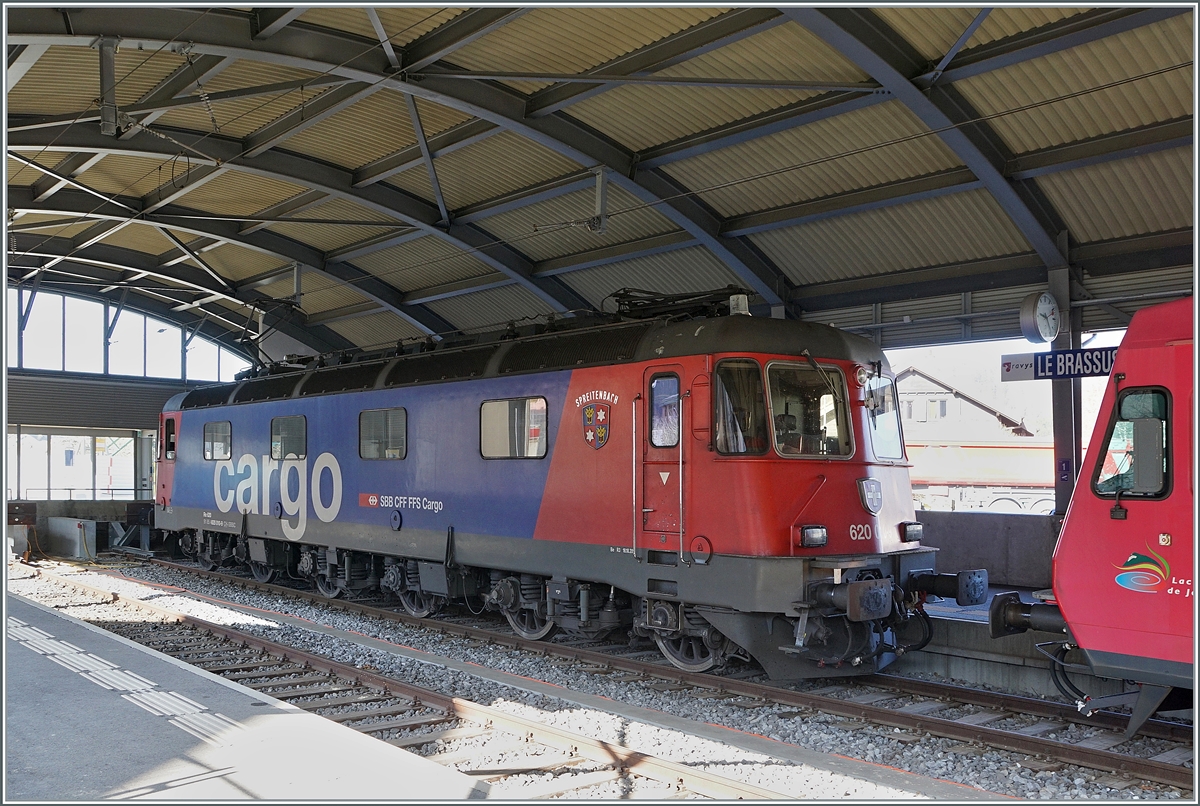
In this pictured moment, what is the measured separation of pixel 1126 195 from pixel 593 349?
8006 millimetres

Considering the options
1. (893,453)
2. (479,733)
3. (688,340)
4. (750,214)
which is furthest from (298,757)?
(750,214)

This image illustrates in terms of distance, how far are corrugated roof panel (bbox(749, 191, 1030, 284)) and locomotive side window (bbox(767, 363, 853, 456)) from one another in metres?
6.44

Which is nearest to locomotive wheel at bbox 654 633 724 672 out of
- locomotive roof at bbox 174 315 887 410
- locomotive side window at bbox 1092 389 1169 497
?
locomotive roof at bbox 174 315 887 410

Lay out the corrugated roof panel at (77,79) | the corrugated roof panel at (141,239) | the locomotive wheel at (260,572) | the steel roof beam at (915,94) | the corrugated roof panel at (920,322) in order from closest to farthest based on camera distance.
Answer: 1. the steel roof beam at (915,94)
2. the corrugated roof panel at (77,79)
3. the corrugated roof panel at (920,322)
4. the locomotive wheel at (260,572)
5. the corrugated roof panel at (141,239)

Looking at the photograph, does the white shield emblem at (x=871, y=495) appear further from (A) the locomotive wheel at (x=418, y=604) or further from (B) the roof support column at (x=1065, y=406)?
(A) the locomotive wheel at (x=418, y=604)

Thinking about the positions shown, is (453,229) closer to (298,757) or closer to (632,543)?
(632,543)

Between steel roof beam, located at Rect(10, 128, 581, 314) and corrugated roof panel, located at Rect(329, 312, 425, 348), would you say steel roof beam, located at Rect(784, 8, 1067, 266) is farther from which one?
corrugated roof panel, located at Rect(329, 312, 425, 348)

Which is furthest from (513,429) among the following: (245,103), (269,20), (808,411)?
(245,103)

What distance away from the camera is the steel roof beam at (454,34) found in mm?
12547

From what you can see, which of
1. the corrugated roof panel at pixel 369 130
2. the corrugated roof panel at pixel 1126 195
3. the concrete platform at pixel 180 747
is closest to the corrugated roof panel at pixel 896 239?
the corrugated roof panel at pixel 1126 195

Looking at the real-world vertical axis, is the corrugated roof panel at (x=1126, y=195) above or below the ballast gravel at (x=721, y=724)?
above

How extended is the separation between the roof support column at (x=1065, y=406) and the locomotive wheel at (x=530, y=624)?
7740 mm

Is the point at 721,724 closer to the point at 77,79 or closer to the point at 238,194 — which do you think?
the point at 77,79

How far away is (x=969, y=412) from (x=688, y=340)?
496 inches
